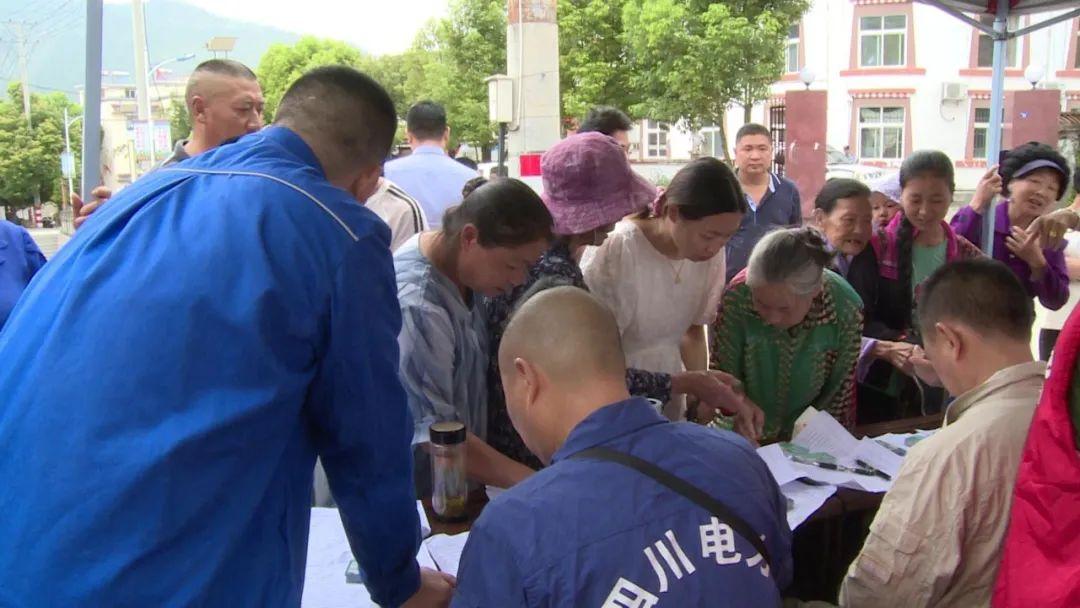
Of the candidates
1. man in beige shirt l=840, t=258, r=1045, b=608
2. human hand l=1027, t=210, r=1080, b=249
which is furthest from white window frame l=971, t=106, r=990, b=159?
man in beige shirt l=840, t=258, r=1045, b=608

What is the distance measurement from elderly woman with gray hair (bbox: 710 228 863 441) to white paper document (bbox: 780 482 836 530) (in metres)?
0.42

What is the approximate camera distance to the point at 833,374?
7.93ft

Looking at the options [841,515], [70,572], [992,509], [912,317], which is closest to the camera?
[70,572]

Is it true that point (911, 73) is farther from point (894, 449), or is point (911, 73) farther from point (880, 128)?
point (894, 449)

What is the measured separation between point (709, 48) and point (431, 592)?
14.4m

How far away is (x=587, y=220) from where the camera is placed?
86.8 inches

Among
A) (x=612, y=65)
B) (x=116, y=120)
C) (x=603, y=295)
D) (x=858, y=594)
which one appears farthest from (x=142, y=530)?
(x=116, y=120)

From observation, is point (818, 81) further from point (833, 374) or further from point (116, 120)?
point (116, 120)

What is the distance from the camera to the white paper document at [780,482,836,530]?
1759mm

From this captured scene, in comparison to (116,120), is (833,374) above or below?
below

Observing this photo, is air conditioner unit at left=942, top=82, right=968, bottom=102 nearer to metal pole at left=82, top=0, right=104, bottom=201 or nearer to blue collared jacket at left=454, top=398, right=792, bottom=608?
metal pole at left=82, top=0, right=104, bottom=201

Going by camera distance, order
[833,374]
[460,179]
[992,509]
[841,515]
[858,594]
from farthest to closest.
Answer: [460,179], [833,374], [841,515], [858,594], [992,509]

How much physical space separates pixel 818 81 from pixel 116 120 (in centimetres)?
3110

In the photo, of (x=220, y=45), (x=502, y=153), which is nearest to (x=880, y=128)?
(x=502, y=153)
